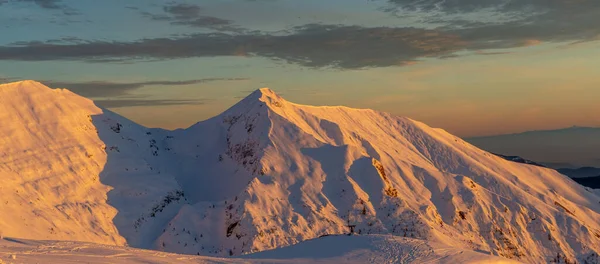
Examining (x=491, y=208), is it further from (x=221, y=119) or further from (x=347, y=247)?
(x=347, y=247)

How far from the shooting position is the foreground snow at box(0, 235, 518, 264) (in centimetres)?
A: 2661

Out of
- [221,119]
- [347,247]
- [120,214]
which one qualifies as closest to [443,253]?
[347,247]

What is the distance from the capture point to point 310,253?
29781 mm

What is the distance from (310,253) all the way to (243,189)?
3657cm

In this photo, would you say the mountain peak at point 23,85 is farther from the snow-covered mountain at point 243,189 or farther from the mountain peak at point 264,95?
the mountain peak at point 264,95

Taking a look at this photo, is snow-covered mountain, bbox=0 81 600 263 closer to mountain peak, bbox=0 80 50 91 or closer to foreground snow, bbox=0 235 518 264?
mountain peak, bbox=0 80 50 91

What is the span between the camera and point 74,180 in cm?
6344

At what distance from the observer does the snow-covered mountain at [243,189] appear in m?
59.6

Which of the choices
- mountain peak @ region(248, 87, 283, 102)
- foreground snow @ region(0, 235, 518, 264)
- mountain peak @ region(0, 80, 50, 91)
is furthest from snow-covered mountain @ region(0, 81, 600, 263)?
foreground snow @ region(0, 235, 518, 264)

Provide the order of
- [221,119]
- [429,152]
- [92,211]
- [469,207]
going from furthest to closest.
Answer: [429,152] < [221,119] < [469,207] < [92,211]

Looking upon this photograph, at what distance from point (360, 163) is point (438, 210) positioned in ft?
33.3

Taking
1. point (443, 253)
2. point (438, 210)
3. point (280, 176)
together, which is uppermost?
point (443, 253)

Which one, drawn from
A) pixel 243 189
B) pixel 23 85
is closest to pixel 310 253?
pixel 243 189

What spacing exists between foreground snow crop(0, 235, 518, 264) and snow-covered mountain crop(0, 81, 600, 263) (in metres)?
24.5
